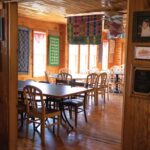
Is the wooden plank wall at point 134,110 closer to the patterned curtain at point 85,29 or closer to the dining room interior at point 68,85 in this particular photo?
the dining room interior at point 68,85

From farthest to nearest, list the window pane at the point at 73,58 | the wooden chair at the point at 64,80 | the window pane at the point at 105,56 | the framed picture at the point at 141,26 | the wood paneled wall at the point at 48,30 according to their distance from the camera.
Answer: the window pane at the point at 105,56, the window pane at the point at 73,58, the wood paneled wall at the point at 48,30, the wooden chair at the point at 64,80, the framed picture at the point at 141,26

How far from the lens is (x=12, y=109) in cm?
299

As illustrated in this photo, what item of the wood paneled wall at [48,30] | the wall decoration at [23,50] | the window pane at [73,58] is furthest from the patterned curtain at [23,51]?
the window pane at [73,58]

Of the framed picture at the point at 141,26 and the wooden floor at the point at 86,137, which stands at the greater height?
the framed picture at the point at 141,26

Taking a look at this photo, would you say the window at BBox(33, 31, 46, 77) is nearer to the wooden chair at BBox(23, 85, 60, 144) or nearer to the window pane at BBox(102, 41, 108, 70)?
the window pane at BBox(102, 41, 108, 70)

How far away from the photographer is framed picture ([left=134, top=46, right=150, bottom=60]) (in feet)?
6.62

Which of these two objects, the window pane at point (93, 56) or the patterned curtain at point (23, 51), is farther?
the window pane at point (93, 56)

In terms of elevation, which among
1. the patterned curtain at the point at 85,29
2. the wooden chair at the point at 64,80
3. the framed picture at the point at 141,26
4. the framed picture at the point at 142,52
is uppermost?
the patterned curtain at the point at 85,29

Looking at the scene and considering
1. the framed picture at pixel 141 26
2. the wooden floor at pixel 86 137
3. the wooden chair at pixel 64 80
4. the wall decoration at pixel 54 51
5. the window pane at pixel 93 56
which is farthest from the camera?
the window pane at pixel 93 56

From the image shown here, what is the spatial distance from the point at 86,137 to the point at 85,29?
285cm

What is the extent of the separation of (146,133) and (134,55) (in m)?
0.68

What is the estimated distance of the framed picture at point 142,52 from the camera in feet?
6.62

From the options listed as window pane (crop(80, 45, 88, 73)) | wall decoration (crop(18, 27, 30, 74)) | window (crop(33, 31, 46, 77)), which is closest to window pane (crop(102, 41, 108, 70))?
window pane (crop(80, 45, 88, 73))

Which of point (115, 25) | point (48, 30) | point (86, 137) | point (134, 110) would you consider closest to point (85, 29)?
point (115, 25)
